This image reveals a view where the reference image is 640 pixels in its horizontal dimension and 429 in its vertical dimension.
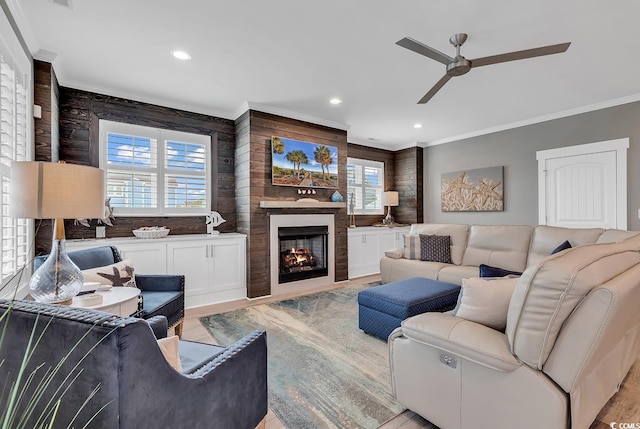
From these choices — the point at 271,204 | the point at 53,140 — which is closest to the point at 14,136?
the point at 53,140

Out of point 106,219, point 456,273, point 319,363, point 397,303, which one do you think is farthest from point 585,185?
point 106,219

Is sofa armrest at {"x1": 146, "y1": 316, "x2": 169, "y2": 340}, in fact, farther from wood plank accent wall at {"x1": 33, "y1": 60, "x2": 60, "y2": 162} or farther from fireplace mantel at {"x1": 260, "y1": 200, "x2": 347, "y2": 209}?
fireplace mantel at {"x1": 260, "y1": 200, "x2": 347, "y2": 209}

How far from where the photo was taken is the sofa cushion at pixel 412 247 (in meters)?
4.32

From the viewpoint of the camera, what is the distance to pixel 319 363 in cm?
233

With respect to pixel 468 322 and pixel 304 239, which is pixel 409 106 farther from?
pixel 468 322

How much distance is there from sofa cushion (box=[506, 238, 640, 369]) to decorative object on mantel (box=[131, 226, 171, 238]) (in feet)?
11.5

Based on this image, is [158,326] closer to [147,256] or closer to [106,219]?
[147,256]

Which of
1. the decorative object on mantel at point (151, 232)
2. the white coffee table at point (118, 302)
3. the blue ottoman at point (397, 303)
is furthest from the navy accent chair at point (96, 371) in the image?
the decorative object on mantel at point (151, 232)

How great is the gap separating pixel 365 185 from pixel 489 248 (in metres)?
2.87

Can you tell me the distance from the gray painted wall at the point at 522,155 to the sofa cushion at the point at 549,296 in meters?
3.81

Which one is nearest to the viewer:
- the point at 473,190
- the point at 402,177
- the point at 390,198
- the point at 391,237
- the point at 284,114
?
the point at 284,114

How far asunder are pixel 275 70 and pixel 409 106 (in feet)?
6.36

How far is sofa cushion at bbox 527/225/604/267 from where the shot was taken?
9.93ft

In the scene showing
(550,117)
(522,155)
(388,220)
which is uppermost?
(550,117)
